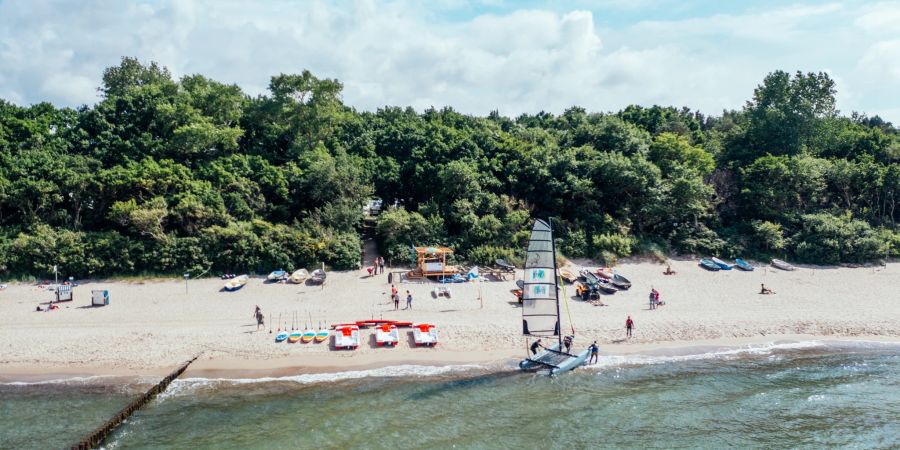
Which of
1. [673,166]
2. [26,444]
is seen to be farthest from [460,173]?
[26,444]

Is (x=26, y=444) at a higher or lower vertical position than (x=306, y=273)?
lower

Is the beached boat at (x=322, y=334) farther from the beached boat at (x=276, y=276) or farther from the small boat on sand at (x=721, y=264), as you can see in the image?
the small boat on sand at (x=721, y=264)

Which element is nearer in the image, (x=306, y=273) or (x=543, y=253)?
(x=543, y=253)

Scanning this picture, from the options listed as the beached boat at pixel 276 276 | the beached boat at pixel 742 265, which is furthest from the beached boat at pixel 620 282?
the beached boat at pixel 276 276

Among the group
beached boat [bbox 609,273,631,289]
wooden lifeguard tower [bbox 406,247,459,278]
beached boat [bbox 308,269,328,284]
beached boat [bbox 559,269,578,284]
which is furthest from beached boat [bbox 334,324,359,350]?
beached boat [bbox 609,273,631,289]

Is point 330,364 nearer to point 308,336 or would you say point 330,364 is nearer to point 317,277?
point 308,336

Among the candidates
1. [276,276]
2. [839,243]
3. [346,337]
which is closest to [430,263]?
[276,276]

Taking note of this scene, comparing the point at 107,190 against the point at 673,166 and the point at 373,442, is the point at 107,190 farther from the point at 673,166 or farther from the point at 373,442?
the point at 673,166

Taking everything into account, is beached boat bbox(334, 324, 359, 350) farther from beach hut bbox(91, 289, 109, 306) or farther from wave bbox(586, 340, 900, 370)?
beach hut bbox(91, 289, 109, 306)
